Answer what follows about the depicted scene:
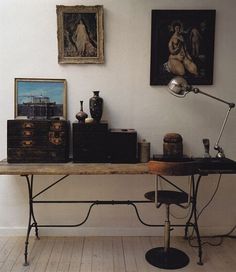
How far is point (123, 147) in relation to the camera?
3.29m

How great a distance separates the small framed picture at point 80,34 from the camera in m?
3.43

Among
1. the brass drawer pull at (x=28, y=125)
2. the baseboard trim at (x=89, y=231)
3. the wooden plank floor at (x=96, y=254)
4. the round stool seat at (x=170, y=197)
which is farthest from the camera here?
the baseboard trim at (x=89, y=231)

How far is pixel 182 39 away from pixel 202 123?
0.83 m

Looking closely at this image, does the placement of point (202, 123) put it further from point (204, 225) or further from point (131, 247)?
point (131, 247)

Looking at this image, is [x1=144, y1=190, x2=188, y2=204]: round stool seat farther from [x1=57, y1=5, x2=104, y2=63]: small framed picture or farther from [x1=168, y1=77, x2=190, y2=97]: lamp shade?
[x1=57, y1=5, x2=104, y2=63]: small framed picture

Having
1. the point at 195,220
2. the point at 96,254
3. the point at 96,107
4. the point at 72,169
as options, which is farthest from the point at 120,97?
the point at 96,254

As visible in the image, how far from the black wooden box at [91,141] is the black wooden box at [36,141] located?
→ 12cm

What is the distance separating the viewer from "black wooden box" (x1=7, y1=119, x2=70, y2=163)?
3.24m

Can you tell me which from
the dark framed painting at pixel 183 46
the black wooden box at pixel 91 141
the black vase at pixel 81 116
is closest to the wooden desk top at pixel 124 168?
the black wooden box at pixel 91 141

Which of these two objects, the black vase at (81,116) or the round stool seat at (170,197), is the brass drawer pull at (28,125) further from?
the round stool seat at (170,197)

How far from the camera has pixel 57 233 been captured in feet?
11.9

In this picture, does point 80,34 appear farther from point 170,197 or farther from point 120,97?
point 170,197

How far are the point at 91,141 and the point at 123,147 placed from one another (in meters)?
0.29

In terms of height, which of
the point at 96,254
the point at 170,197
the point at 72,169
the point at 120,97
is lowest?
the point at 96,254
